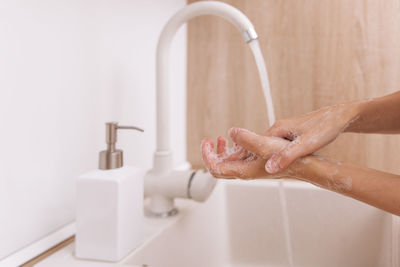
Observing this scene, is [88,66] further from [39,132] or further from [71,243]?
[71,243]

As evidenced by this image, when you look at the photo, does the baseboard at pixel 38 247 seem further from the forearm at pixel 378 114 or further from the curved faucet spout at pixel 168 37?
the forearm at pixel 378 114

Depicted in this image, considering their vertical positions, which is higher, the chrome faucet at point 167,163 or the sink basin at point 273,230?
the chrome faucet at point 167,163

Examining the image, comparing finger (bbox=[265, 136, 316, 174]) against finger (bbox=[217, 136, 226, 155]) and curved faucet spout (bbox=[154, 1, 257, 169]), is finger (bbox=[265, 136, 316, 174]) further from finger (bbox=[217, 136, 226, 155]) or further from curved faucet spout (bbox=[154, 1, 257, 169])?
curved faucet spout (bbox=[154, 1, 257, 169])

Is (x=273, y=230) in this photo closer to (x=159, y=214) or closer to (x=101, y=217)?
(x=159, y=214)

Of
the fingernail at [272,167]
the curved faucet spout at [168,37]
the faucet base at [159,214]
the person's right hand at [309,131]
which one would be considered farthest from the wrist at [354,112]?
the faucet base at [159,214]

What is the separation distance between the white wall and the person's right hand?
0.32 meters

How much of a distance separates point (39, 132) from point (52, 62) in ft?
0.36

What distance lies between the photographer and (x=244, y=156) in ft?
1.47

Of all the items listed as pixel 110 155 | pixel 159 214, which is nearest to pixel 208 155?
pixel 110 155

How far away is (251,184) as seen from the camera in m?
0.77

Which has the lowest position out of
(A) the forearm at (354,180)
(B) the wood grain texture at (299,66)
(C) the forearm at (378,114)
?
(A) the forearm at (354,180)

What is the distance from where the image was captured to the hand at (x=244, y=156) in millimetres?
395

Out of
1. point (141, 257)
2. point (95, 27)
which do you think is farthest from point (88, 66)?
point (141, 257)

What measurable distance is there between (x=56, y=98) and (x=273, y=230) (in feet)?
1.66
